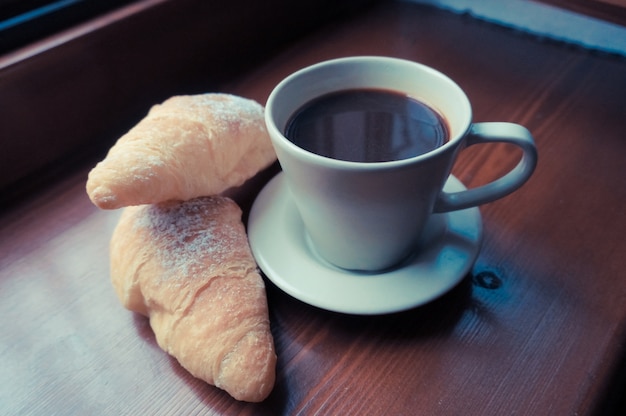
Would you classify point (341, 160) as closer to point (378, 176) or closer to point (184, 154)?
point (378, 176)

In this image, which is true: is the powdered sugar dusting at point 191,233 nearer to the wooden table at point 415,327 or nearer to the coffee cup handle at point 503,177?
the wooden table at point 415,327

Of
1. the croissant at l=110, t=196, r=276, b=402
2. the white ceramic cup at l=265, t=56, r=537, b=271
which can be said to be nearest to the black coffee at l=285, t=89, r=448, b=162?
the white ceramic cup at l=265, t=56, r=537, b=271

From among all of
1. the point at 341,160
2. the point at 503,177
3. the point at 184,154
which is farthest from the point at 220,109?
the point at 503,177

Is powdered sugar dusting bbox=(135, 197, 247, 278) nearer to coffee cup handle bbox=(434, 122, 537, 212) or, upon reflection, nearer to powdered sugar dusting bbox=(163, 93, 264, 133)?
powdered sugar dusting bbox=(163, 93, 264, 133)

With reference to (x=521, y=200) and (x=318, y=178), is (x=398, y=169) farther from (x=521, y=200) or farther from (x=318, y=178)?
(x=521, y=200)

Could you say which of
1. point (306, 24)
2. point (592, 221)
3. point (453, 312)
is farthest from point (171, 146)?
point (306, 24)
